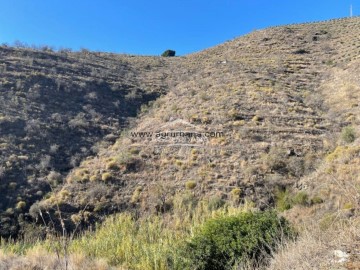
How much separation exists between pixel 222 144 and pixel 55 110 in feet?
45.7

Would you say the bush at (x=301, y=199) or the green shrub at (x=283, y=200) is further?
the green shrub at (x=283, y=200)

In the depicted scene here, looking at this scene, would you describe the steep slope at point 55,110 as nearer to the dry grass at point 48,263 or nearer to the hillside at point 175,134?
the hillside at point 175,134

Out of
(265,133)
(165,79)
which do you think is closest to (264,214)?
(265,133)

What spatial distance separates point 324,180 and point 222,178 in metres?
5.13

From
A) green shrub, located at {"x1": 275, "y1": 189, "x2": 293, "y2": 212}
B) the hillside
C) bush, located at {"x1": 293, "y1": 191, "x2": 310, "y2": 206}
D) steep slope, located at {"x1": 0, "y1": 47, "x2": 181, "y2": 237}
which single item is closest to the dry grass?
the hillside

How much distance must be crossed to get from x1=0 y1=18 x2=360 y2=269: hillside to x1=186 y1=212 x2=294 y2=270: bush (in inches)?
59.2

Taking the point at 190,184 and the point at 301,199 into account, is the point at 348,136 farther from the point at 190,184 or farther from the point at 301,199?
the point at 190,184

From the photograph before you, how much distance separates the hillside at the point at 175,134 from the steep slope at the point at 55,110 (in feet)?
0.32

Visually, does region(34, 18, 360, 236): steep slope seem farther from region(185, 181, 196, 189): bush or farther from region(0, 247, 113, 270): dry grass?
region(0, 247, 113, 270): dry grass

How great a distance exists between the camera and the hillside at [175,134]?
59.3 feet

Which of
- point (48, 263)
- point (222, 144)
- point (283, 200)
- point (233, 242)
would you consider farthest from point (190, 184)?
point (48, 263)

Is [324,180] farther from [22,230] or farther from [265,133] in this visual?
[22,230]

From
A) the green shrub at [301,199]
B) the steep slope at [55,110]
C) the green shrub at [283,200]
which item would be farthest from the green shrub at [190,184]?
the steep slope at [55,110]

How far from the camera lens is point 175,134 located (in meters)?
25.8
